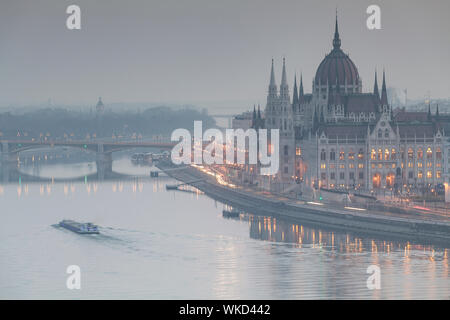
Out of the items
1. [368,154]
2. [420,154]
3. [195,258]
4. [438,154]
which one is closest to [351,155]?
[368,154]

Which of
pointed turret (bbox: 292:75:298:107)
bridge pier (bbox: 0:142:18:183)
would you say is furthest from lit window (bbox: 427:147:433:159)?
bridge pier (bbox: 0:142:18:183)

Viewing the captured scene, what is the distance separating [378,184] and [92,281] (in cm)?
3944

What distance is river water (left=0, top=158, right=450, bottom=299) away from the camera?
56.4m

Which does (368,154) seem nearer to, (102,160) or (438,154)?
(438,154)

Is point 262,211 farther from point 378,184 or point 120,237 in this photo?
point 120,237

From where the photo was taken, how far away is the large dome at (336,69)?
10556cm

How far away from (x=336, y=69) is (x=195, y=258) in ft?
145

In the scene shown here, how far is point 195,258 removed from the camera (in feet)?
212

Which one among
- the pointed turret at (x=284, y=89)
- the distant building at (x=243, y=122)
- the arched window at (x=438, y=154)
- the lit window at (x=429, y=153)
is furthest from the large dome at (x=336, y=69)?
the distant building at (x=243, y=122)

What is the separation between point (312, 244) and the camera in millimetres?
69438

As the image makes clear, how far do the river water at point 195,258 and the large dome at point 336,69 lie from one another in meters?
20.4

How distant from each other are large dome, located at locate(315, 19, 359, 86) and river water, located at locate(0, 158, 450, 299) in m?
20.4

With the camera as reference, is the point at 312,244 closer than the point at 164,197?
Yes
